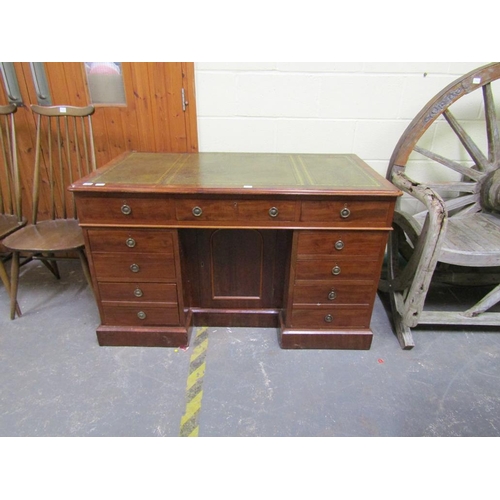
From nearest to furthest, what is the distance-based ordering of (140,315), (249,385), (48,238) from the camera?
(249,385) → (140,315) → (48,238)

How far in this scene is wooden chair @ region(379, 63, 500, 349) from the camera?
4.99ft

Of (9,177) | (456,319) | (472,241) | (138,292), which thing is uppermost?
(9,177)

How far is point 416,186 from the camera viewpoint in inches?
60.2

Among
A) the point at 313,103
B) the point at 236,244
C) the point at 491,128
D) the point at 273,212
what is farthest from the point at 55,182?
the point at 491,128

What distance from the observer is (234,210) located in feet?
4.51

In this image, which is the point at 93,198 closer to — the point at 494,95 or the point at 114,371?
the point at 114,371

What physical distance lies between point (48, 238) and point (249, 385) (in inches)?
49.9

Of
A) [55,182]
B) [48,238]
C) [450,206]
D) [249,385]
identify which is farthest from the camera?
[55,182]

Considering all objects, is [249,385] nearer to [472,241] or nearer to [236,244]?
[236,244]

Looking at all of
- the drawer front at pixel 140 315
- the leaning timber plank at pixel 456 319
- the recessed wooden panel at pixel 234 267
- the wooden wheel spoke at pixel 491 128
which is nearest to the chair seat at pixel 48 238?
the drawer front at pixel 140 315

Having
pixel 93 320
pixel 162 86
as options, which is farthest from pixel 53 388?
pixel 162 86

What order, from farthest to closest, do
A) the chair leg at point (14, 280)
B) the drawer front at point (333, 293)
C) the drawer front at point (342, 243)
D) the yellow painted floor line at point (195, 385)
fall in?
the chair leg at point (14, 280), the drawer front at point (333, 293), the drawer front at point (342, 243), the yellow painted floor line at point (195, 385)

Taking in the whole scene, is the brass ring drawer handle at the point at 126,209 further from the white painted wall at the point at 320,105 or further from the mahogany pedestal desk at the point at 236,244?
the white painted wall at the point at 320,105

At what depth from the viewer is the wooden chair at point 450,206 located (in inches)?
59.8
